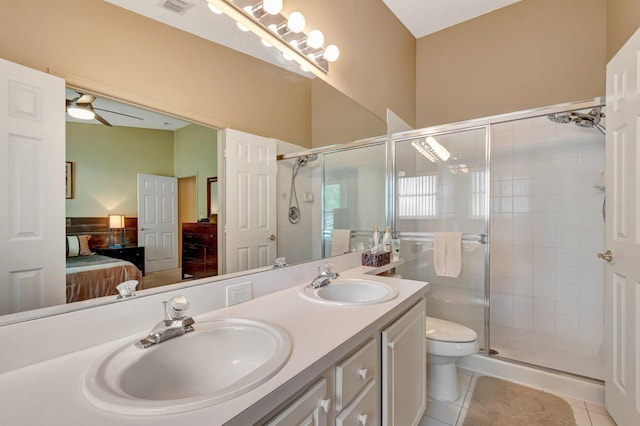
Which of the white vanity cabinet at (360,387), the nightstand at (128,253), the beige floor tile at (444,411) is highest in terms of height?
the nightstand at (128,253)

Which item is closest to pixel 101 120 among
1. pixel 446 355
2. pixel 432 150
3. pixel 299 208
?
pixel 299 208

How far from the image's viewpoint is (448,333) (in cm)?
184

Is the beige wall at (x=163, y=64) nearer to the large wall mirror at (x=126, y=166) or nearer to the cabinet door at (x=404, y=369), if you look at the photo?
the large wall mirror at (x=126, y=166)

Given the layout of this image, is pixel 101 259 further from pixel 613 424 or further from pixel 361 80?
pixel 613 424

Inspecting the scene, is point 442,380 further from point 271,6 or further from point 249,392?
point 271,6

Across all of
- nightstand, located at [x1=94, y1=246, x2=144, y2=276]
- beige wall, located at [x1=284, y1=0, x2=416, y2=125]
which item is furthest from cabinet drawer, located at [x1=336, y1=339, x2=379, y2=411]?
beige wall, located at [x1=284, y1=0, x2=416, y2=125]

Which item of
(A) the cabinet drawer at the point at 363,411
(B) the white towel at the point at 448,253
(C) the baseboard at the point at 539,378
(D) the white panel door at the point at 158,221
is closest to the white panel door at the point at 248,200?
(D) the white panel door at the point at 158,221

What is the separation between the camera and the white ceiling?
8.01 ft

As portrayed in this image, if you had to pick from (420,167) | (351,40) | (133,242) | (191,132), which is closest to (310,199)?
(191,132)

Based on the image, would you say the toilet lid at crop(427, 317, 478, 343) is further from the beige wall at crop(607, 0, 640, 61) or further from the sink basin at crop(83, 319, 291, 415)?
the beige wall at crop(607, 0, 640, 61)

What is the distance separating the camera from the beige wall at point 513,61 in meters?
2.16

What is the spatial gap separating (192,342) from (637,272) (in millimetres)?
1915

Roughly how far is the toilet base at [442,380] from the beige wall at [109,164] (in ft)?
6.11

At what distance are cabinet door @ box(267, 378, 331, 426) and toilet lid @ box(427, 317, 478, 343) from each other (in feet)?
4.16
